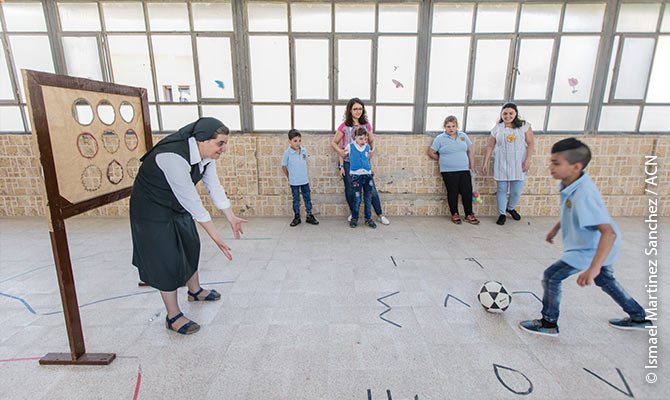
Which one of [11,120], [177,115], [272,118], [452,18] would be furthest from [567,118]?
[11,120]

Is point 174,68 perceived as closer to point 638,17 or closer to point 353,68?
point 353,68

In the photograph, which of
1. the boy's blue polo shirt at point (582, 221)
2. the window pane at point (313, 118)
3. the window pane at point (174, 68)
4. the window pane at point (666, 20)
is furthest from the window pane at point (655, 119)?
the window pane at point (174, 68)

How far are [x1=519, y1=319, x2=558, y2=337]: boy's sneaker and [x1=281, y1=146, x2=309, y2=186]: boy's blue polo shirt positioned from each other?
3.54 m

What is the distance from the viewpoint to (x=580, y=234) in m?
2.24

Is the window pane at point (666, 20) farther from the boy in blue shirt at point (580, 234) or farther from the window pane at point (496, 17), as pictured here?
the boy in blue shirt at point (580, 234)

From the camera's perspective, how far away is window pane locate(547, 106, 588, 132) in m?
5.60

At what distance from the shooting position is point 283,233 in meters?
4.98

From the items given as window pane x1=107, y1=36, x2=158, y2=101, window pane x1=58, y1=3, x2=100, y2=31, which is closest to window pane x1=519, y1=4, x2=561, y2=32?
window pane x1=107, y1=36, x2=158, y2=101

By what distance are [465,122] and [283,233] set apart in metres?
3.59

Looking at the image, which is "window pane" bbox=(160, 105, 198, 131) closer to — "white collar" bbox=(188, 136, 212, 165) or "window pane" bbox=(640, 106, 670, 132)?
"white collar" bbox=(188, 136, 212, 165)

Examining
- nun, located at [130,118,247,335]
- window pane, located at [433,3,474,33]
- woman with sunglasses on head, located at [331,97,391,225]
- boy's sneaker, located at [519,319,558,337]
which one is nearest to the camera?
nun, located at [130,118,247,335]

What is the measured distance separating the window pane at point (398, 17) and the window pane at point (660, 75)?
395 cm

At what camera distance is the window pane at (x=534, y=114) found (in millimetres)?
5609

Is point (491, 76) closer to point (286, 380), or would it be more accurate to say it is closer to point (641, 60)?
point (641, 60)
